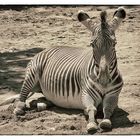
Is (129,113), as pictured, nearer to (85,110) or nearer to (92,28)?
(85,110)

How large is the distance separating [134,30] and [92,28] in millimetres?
6609

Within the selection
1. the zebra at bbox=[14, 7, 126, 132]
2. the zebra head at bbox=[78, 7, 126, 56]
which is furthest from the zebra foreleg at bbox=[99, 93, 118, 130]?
the zebra head at bbox=[78, 7, 126, 56]

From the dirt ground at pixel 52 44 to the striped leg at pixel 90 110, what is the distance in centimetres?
10

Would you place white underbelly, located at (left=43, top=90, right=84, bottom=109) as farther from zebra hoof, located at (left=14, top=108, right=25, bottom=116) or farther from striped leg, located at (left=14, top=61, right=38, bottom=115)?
zebra hoof, located at (left=14, top=108, right=25, bottom=116)

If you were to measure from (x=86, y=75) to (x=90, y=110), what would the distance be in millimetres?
512

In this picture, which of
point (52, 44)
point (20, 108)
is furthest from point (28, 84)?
point (52, 44)

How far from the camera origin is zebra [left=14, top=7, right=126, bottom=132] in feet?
21.0

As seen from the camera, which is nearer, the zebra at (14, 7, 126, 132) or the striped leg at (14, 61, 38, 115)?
the zebra at (14, 7, 126, 132)

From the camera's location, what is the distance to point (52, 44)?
11984 mm

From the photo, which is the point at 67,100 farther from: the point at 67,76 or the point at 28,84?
the point at 28,84

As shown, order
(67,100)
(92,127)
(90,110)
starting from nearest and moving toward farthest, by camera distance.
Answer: (92,127), (90,110), (67,100)

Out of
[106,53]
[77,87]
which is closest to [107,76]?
[106,53]

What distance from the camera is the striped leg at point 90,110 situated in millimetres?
6312

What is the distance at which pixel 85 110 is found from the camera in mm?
6801
